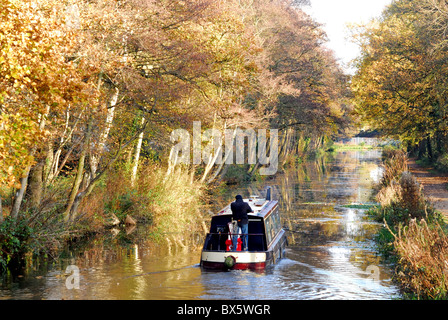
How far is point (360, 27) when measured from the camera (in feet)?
153

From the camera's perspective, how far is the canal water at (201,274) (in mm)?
11750

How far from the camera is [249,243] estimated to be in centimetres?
1465

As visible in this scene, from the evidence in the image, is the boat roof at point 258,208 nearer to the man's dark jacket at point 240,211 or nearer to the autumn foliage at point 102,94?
the man's dark jacket at point 240,211

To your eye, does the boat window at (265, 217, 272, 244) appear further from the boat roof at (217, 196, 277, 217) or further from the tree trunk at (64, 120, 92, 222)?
the tree trunk at (64, 120, 92, 222)

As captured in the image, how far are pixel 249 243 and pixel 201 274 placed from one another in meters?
1.80

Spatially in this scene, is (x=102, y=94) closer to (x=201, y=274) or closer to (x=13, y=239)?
(x=13, y=239)

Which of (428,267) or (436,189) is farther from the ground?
(436,189)

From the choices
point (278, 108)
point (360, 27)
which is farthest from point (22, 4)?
point (360, 27)

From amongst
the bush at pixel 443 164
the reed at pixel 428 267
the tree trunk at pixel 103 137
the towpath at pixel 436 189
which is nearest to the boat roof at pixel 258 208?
the reed at pixel 428 267

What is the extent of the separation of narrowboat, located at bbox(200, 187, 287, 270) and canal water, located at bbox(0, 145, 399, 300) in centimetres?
28

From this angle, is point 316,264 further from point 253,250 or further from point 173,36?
point 173,36

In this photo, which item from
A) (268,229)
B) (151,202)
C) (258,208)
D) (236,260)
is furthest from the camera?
(151,202)

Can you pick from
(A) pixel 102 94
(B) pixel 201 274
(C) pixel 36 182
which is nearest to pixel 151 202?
(C) pixel 36 182

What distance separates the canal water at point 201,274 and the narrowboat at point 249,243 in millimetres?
276
